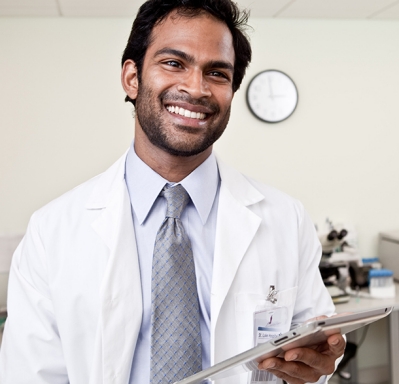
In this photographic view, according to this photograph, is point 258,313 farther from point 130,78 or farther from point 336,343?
point 130,78

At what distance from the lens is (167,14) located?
1253 mm

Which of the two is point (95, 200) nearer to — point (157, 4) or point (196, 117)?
point (196, 117)

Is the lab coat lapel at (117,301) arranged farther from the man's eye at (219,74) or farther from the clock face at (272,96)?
the clock face at (272,96)

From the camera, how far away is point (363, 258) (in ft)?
10.6

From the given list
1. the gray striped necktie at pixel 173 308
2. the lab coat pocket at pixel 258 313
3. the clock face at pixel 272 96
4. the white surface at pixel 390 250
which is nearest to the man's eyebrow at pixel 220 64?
the gray striped necktie at pixel 173 308

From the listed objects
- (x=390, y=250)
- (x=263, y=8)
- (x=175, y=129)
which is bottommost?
(x=390, y=250)

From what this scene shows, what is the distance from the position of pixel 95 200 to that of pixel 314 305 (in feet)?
2.05

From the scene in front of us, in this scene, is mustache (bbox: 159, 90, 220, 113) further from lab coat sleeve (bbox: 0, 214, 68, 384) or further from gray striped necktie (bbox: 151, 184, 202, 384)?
lab coat sleeve (bbox: 0, 214, 68, 384)

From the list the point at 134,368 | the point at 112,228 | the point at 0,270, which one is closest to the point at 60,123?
the point at 0,270

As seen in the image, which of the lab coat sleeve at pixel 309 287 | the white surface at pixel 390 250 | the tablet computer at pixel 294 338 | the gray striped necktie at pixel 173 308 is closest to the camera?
the tablet computer at pixel 294 338

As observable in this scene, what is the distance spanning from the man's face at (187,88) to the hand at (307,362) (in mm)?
496

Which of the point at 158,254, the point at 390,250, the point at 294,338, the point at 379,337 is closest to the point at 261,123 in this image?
the point at 390,250

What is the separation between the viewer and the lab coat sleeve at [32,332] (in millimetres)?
1165

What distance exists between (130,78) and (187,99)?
0.84ft
